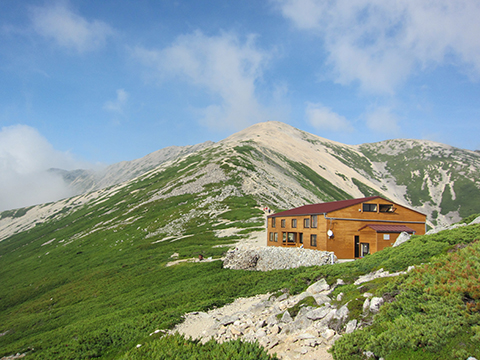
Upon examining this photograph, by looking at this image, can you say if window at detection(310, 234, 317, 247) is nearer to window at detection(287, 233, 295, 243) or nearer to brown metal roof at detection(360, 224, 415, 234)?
window at detection(287, 233, 295, 243)

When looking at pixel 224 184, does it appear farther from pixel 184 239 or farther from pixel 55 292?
pixel 55 292

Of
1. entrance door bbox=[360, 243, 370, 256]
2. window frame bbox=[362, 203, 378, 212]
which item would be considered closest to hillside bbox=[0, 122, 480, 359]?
entrance door bbox=[360, 243, 370, 256]

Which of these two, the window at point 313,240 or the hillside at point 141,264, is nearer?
the hillside at point 141,264

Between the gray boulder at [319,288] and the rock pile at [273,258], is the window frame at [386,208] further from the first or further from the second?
the gray boulder at [319,288]

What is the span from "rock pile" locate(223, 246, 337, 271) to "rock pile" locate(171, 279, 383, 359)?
1590 cm

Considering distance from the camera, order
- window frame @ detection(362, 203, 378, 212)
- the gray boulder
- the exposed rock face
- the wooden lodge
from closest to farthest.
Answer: the exposed rock face < the gray boulder < the wooden lodge < window frame @ detection(362, 203, 378, 212)

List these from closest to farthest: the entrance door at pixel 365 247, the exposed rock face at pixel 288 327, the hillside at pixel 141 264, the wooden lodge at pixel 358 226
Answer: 1. the exposed rock face at pixel 288 327
2. the hillside at pixel 141 264
3. the wooden lodge at pixel 358 226
4. the entrance door at pixel 365 247

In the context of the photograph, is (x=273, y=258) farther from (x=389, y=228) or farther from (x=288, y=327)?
(x=288, y=327)

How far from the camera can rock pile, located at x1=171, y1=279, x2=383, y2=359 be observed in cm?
1593

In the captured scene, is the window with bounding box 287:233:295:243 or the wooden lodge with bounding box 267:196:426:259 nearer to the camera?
the wooden lodge with bounding box 267:196:426:259

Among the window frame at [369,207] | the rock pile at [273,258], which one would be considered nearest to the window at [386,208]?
the window frame at [369,207]

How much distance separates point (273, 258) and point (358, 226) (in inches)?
596

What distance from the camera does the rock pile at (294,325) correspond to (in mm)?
15930

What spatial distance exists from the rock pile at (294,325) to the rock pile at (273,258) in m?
15.9
